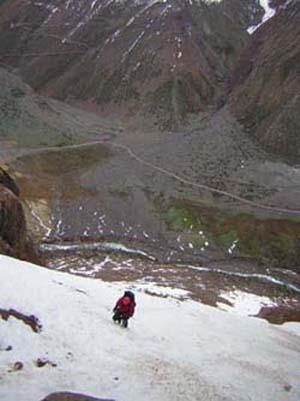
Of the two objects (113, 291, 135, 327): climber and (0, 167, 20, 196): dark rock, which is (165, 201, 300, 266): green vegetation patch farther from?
(113, 291, 135, 327): climber

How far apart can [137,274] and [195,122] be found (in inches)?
2665

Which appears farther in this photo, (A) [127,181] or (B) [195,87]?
(B) [195,87]

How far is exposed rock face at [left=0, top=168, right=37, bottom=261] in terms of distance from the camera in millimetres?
36906

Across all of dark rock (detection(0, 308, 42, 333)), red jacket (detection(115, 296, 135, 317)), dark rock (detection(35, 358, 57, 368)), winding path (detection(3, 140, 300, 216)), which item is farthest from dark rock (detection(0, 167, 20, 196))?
winding path (detection(3, 140, 300, 216))

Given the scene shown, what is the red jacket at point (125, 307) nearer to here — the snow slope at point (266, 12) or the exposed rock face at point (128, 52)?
the exposed rock face at point (128, 52)

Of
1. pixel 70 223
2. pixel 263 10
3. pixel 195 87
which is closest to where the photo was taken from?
pixel 70 223

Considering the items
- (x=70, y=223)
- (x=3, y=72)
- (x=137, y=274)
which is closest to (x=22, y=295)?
(x=137, y=274)

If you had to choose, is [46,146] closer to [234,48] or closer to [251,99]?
[251,99]

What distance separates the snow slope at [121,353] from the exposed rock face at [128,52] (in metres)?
94.2

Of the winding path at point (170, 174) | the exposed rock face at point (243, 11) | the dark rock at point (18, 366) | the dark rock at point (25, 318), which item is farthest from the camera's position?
the exposed rock face at point (243, 11)

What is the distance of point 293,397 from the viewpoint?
70.5 feet

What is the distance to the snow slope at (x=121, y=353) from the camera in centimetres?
1767

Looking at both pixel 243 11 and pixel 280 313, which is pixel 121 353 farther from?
pixel 243 11

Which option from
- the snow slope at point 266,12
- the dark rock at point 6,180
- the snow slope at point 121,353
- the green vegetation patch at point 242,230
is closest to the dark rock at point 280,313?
the green vegetation patch at point 242,230
